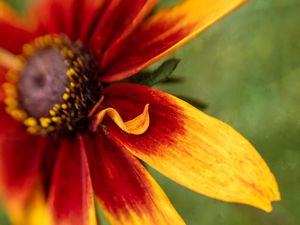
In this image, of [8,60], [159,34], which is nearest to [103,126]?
[159,34]

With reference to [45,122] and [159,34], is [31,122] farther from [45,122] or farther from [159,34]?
[159,34]

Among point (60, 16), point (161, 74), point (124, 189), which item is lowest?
point (124, 189)

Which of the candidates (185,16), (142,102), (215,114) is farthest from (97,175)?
(215,114)

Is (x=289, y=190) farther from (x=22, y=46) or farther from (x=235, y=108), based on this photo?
(x=22, y=46)

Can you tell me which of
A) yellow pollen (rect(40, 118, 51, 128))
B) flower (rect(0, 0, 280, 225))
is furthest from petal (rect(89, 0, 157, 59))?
yellow pollen (rect(40, 118, 51, 128))

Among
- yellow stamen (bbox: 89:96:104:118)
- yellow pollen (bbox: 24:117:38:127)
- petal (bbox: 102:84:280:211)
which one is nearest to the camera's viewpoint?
petal (bbox: 102:84:280:211)

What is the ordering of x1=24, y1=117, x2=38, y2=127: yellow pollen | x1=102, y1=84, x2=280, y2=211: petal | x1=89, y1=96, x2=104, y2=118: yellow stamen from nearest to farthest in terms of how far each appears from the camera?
x1=102, y1=84, x2=280, y2=211: petal
x1=89, y1=96, x2=104, y2=118: yellow stamen
x1=24, y1=117, x2=38, y2=127: yellow pollen

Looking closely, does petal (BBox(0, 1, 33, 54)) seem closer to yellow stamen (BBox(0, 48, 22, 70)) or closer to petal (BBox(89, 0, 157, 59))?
yellow stamen (BBox(0, 48, 22, 70))
